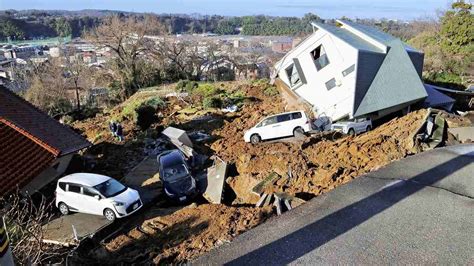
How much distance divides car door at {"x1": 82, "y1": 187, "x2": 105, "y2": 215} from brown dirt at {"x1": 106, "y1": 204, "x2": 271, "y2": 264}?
197 cm

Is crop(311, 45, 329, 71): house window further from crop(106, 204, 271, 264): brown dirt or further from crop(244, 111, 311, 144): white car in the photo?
crop(106, 204, 271, 264): brown dirt

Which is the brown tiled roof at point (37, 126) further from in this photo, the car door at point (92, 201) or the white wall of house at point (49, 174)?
the car door at point (92, 201)

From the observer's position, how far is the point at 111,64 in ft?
153

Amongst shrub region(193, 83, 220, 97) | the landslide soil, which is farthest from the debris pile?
shrub region(193, 83, 220, 97)

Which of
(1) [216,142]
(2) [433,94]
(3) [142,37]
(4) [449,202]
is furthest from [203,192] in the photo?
(3) [142,37]

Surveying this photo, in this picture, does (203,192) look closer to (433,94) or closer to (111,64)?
(433,94)

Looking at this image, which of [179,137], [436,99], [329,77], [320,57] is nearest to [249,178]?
[179,137]

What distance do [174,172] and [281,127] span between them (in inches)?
246

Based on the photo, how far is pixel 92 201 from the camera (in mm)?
13672

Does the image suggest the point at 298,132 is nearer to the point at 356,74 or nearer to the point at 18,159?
the point at 356,74

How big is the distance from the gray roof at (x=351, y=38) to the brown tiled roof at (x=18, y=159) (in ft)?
51.5

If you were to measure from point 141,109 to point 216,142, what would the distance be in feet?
24.1

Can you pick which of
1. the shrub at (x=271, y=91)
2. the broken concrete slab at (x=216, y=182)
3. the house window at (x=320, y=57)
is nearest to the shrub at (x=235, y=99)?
the shrub at (x=271, y=91)

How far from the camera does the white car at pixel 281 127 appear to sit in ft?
63.0
